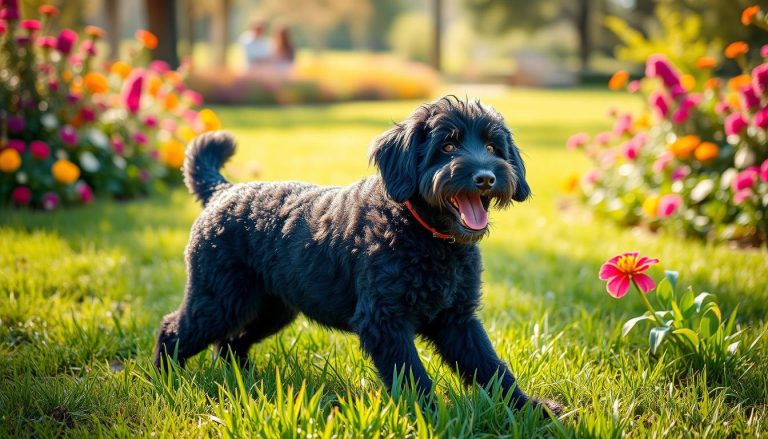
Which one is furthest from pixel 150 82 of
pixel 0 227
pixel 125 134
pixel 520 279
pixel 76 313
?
pixel 520 279

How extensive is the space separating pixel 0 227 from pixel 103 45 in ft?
96.0

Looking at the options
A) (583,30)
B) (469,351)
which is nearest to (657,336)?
(469,351)

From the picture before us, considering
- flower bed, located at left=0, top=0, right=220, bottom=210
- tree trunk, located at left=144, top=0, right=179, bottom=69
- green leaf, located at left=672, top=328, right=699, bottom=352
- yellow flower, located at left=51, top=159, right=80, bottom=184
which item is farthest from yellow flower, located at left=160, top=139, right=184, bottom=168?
tree trunk, located at left=144, top=0, right=179, bottom=69

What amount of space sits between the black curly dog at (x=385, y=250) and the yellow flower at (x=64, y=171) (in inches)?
147

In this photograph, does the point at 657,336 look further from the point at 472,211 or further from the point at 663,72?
the point at 663,72

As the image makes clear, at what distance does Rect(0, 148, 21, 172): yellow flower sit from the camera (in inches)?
251

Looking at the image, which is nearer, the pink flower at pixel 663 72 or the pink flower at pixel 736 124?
the pink flower at pixel 736 124

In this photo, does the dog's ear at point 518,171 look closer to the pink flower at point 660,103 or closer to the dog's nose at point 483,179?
the dog's nose at point 483,179

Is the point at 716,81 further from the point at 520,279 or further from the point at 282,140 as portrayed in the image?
the point at 282,140

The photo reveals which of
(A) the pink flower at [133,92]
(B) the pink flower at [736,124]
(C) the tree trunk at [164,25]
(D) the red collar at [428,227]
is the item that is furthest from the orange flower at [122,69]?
(C) the tree trunk at [164,25]

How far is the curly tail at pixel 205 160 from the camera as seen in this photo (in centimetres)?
395

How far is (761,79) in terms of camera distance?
5.17 metres

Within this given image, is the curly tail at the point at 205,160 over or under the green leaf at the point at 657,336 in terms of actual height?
over

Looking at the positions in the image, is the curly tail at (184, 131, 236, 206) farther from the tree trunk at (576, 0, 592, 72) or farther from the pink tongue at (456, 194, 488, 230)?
the tree trunk at (576, 0, 592, 72)
